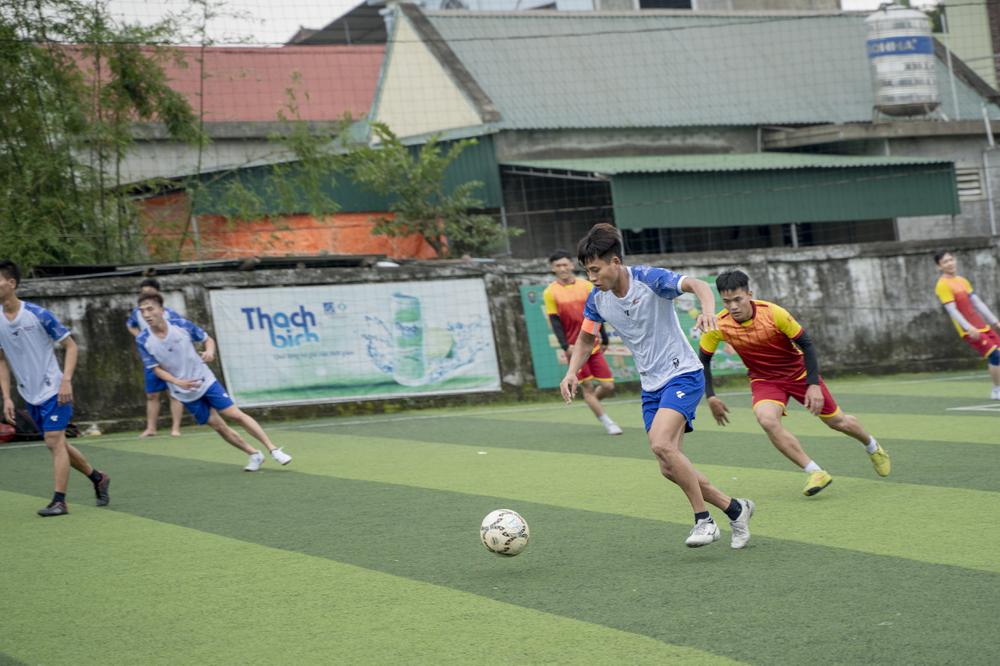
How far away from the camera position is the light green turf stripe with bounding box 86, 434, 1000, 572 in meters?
7.66

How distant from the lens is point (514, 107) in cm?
2811

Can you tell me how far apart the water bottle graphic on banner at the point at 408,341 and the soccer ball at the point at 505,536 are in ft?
38.7

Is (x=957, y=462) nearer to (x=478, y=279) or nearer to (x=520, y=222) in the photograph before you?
(x=478, y=279)

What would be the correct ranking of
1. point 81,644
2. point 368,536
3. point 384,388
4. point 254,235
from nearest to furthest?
1. point 81,644
2. point 368,536
3. point 384,388
4. point 254,235

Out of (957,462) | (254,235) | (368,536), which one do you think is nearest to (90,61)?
(254,235)

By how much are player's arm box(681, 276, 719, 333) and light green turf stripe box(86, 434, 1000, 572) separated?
1703 millimetres

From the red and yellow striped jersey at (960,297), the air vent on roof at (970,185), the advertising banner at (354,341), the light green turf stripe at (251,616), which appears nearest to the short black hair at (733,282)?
the light green turf stripe at (251,616)

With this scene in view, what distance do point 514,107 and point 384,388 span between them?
434 inches

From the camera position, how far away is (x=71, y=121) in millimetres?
19797

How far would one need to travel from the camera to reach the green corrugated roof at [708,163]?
25122 mm

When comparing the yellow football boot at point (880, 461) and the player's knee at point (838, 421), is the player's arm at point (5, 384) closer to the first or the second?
the player's knee at point (838, 421)

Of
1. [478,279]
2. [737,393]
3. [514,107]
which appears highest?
[514,107]

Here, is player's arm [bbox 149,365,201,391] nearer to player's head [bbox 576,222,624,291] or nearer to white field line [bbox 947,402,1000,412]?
player's head [bbox 576,222,624,291]

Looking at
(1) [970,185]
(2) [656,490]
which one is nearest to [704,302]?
(2) [656,490]
